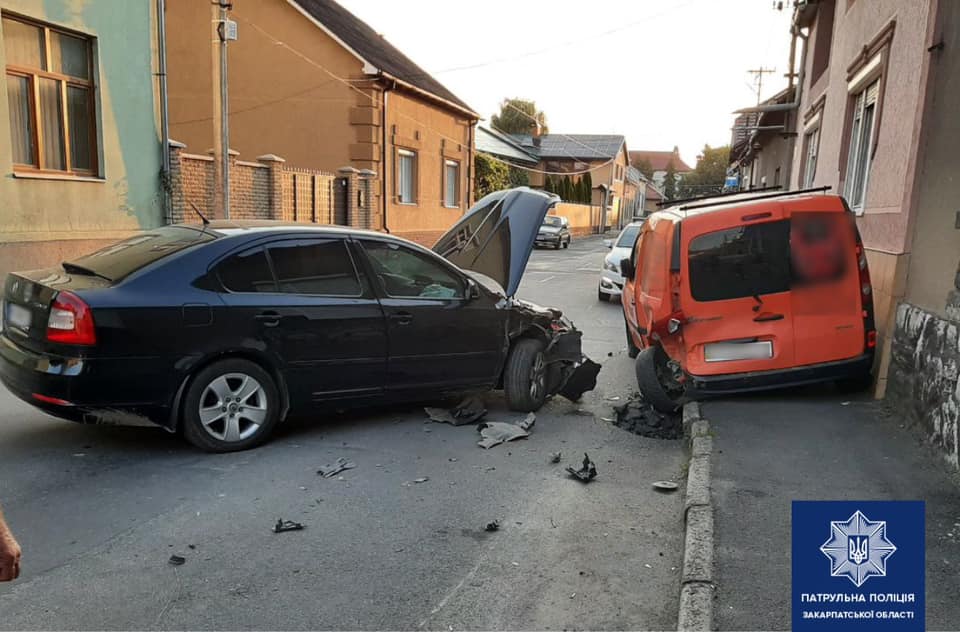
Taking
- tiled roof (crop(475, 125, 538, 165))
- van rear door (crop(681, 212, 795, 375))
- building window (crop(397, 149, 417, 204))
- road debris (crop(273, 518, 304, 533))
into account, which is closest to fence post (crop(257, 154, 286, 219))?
building window (crop(397, 149, 417, 204))

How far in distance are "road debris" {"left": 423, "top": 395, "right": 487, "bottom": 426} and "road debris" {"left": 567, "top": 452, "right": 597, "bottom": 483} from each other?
1.22m

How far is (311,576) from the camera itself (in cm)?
345

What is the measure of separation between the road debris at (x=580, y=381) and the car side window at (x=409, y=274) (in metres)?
1.46

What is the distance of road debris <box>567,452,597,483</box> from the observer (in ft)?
16.0

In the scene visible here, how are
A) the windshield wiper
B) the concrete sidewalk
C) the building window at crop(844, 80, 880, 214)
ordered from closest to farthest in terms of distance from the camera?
the concrete sidewalk, the windshield wiper, the building window at crop(844, 80, 880, 214)

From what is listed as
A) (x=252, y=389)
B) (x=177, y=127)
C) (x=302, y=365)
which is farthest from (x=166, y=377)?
(x=177, y=127)

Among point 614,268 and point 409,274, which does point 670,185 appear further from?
point 409,274

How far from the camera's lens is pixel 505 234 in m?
6.71

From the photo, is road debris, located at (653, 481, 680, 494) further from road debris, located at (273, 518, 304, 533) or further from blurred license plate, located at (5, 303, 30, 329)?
blurred license plate, located at (5, 303, 30, 329)

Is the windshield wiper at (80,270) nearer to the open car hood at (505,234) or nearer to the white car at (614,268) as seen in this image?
the open car hood at (505,234)

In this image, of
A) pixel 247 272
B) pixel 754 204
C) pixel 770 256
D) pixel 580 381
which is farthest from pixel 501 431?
pixel 754 204

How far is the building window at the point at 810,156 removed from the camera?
1367cm

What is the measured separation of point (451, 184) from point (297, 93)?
7.83 meters

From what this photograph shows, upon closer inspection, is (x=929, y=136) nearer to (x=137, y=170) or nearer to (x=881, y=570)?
(x=881, y=570)
